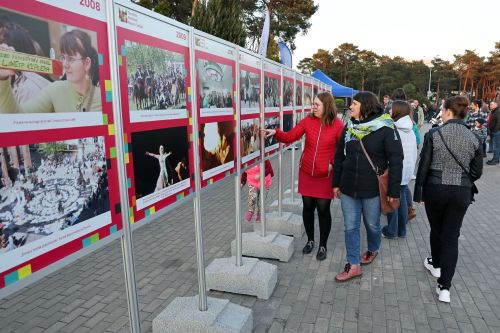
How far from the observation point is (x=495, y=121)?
10.5 metres

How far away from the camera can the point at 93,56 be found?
1513 mm

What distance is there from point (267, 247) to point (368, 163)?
1491mm

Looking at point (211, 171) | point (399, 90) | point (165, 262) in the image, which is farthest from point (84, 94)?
point (399, 90)

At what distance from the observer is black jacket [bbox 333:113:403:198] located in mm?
3369

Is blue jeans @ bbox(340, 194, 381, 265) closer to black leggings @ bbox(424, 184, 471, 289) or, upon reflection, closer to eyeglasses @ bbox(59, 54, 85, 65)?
black leggings @ bbox(424, 184, 471, 289)

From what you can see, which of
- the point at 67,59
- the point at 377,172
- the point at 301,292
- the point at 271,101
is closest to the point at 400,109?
the point at 377,172

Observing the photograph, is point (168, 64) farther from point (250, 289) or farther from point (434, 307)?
point (434, 307)

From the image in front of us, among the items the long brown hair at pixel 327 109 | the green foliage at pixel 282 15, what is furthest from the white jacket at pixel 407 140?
the green foliage at pixel 282 15

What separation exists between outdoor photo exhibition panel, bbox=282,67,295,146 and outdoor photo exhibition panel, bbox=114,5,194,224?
8.55ft

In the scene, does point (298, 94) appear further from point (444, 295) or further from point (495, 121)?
point (495, 121)

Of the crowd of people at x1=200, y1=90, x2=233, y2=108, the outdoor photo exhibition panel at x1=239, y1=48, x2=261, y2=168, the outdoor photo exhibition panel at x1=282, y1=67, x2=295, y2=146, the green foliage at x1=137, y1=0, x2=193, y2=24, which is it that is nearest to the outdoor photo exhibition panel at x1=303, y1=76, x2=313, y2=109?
the outdoor photo exhibition panel at x1=282, y1=67, x2=295, y2=146

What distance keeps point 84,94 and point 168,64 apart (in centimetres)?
68

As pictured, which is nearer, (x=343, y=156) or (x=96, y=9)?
(x=96, y=9)

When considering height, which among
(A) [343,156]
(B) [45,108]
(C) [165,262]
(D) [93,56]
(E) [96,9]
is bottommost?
(C) [165,262]
